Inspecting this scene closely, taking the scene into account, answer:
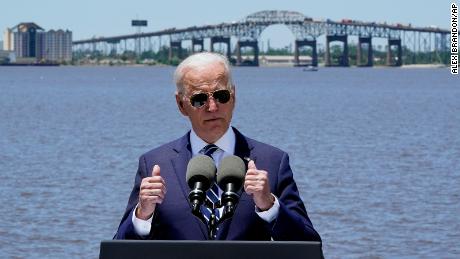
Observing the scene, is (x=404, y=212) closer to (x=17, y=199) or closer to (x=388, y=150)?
(x=17, y=199)

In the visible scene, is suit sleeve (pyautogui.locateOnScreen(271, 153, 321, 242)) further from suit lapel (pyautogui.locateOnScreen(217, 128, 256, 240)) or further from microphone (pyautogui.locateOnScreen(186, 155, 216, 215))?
microphone (pyautogui.locateOnScreen(186, 155, 216, 215))

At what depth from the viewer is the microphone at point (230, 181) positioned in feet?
15.9

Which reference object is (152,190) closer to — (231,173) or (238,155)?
(231,173)

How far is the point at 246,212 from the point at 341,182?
25430 millimetres

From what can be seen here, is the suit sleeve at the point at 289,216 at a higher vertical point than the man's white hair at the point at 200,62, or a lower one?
lower

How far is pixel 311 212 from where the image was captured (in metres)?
24.0

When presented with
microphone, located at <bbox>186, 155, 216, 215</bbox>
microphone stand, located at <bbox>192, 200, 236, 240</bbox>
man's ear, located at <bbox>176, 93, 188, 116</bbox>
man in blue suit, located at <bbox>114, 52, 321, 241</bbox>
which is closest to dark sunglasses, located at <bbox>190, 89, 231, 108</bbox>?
man in blue suit, located at <bbox>114, 52, 321, 241</bbox>

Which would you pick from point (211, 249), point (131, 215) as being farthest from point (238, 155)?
point (211, 249)

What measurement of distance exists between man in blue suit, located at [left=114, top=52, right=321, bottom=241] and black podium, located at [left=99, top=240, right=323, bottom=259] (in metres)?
0.42

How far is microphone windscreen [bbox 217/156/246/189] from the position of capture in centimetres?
491

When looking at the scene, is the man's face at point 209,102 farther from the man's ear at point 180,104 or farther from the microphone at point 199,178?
the microphone at point 199,178

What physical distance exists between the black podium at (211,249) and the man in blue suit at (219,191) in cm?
42

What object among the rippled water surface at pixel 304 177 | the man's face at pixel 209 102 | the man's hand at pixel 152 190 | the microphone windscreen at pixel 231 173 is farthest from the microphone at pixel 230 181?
the rippled water surface at pixel 304 177

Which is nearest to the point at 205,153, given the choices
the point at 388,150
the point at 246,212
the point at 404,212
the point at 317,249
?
the point at 246,212
